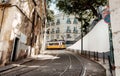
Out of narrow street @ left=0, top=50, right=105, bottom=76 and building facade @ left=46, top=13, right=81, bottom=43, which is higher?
building facade @ left=46, top=13, right=81, bottom=43

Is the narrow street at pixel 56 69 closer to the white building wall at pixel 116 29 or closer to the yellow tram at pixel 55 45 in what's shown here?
the white building wall at pixel 116 29

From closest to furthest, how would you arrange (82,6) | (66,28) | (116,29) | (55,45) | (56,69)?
(116,29) → (56,69) → (82,6) → (55,45) → (66,28)

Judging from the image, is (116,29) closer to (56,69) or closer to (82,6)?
(56,69)

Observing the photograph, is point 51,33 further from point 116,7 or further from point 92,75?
point 116,7

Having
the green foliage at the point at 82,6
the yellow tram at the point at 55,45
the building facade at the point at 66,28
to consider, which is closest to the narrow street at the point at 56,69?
the green foliage at the point at 82,6

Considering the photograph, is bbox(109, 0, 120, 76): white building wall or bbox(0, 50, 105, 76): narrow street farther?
bbox(0, 50, 105, 76): narrow street

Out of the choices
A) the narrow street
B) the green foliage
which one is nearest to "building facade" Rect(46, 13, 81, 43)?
the green foliage

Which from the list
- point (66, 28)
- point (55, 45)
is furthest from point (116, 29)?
point (66, 28)

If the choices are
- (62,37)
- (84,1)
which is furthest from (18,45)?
(62,37)

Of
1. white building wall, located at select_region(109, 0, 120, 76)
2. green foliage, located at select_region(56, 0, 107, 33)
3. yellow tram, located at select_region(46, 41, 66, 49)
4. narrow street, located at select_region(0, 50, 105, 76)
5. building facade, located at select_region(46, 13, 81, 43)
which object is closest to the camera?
white building wall, located at select_region(109, 0, 120, 76)

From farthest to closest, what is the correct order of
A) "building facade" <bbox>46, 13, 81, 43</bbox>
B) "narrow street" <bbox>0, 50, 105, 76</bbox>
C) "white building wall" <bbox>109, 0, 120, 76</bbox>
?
"building facade" <bbox>46, 13, 81, 43</bbox>, "narrow street" <bbox>0, 50, 105, 76</bbox>, "white building wall" <bbox>109, 0, 120, 76</bbox>

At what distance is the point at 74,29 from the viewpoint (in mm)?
46094

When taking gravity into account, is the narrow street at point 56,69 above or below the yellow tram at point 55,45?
below

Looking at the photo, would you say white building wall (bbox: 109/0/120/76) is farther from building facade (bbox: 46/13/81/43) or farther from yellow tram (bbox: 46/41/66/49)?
building facade (bbox: 46/13/81/43)
